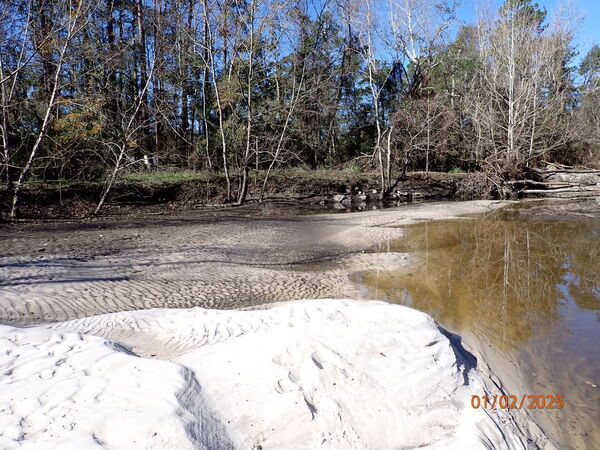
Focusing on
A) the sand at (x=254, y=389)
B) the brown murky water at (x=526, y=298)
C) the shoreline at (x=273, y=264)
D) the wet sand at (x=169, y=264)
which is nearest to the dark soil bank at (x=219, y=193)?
the wet sand at (x=169, y=264)

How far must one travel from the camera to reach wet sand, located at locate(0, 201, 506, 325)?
605 centimetres

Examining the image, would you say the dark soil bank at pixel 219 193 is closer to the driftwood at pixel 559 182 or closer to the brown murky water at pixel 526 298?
the driftwood at pixel 559 182

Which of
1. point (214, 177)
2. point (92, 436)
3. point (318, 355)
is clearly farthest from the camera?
point (214, 177)

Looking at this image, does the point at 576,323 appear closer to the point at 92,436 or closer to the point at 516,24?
the point at 92,436

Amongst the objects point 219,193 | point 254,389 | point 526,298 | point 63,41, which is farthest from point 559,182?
point 254,389

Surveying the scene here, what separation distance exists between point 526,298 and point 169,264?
6742mm

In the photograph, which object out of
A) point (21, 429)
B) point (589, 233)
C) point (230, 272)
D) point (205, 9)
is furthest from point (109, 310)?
point (205, 9)

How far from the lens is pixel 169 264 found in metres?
8.04

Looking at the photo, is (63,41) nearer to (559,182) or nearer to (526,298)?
(526,298)

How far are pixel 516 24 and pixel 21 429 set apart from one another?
116ft

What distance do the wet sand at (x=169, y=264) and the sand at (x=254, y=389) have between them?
4.93 ft

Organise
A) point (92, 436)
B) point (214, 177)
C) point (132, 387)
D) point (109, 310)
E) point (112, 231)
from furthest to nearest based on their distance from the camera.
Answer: point (214, 177)
point (112, 231)
point (109, 310)
point (132, 387)
point (92, 436)

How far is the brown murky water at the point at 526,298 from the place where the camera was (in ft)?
13.5

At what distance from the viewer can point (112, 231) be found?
11531 mm
